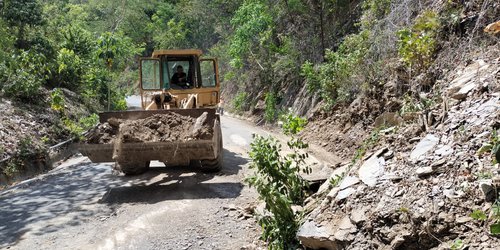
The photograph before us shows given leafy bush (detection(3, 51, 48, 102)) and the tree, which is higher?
the tree

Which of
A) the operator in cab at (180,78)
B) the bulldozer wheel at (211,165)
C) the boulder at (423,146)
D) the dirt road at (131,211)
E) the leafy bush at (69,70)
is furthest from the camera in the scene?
the leafy bush at (69,70)

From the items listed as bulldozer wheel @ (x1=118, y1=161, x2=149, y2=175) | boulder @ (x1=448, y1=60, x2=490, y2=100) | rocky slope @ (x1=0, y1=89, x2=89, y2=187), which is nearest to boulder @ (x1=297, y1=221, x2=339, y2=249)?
boulder @ (x1=448, y1=60, x2=490, y2=100)

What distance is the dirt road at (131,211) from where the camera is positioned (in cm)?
590

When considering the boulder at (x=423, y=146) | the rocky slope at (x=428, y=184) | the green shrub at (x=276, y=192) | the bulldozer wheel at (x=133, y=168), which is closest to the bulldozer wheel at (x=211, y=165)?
the bulldozer wheel at (x=133, y=168)

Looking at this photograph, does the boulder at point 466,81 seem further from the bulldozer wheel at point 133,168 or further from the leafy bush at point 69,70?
the leafy bush at point 69,70

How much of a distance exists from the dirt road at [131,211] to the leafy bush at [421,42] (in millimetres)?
3638

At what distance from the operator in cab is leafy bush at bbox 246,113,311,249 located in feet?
18.0

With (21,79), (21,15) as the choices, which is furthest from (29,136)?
(21,15)

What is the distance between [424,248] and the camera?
12.2ft

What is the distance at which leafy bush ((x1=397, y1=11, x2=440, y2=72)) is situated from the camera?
25.2ft

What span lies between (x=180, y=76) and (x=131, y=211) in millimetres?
5025

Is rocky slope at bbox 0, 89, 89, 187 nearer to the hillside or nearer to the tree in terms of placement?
the hillside

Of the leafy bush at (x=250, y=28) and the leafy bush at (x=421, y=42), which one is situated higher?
the leafy bush at (x=250, y=28)

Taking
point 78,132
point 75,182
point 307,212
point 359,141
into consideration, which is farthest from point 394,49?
point 78,132
